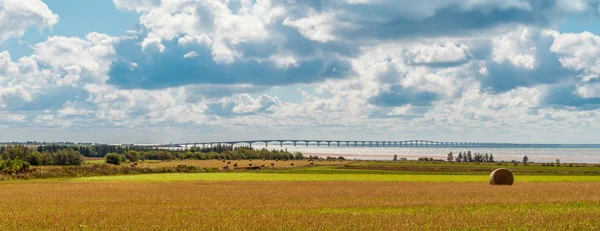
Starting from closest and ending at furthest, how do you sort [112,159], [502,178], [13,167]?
1. [502,178]
2. [13,167]
3. [112,159]

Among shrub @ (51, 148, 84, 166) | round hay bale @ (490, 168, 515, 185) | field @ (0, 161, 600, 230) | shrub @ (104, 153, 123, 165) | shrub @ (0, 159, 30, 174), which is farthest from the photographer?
shrub @ (51, 148, 84, 166)

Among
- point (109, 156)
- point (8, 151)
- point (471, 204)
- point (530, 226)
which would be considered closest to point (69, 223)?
point (530, 226)

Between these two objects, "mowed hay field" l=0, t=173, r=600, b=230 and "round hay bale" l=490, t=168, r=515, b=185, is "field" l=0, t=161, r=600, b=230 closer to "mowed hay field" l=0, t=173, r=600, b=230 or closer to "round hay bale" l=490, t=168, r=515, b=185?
"mowed hay field" l=0, t=173, r=600, b=230

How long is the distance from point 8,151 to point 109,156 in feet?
119

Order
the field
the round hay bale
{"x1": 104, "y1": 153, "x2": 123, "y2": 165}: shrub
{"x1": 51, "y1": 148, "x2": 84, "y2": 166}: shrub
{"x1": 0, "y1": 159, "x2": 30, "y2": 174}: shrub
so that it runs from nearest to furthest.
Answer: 1. the field
2. the round hay bale
3. {"x1": 0, "y1": 159, "x2": 30, "y2": 174}: shrub
4. {"x1": 104, "y1": 153, "x2": 123, "y2": 165}: shrub
5. {"x1": 51, "y1": 148, "x2": 84, "y2": 166}: shrub

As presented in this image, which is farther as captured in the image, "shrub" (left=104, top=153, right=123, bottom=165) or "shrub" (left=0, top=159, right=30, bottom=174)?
"shrub" (left=104, top=153, right=123, bottom=165)

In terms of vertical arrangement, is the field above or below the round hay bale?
below

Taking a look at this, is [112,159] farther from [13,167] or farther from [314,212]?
[314,212]

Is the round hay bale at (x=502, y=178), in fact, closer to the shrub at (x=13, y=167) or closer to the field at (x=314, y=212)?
the field at (x=314, y=212)

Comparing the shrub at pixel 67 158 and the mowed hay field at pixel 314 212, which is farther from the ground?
the shrub at pixel 67 158

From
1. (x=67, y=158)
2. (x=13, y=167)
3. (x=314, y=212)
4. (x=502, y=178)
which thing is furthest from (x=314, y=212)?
(x=67, y=158)

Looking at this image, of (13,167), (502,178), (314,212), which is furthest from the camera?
(13,167)

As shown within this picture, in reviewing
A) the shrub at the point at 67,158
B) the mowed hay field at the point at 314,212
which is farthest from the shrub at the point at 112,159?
the mowed hay field at the point at 314,212

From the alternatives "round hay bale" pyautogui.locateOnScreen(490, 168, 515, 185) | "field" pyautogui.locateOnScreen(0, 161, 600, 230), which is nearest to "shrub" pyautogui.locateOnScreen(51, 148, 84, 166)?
"field" pyautogui.locateOnScreen(0, 161, 600, 230)
